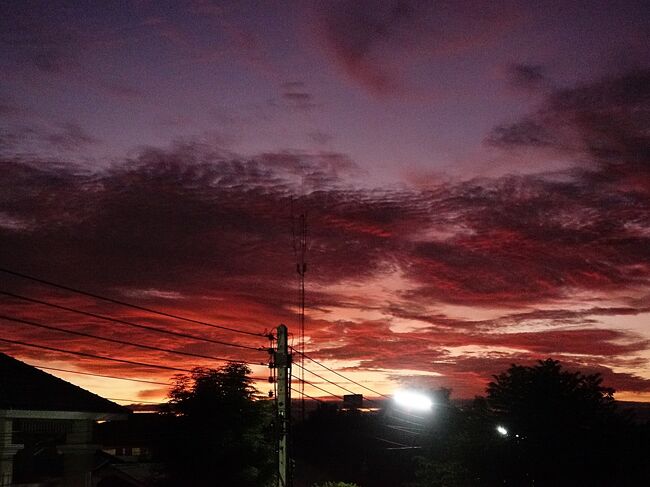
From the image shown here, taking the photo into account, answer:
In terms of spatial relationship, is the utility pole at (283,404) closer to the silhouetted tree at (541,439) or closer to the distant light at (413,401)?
the distant light at (413,401)

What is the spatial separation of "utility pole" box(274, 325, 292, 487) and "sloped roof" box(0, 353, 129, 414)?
17.0 ft

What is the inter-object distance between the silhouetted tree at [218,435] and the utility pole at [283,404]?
14.8 metres

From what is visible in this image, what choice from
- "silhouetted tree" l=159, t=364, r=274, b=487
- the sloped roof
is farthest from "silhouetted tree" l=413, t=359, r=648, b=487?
the sloped roof

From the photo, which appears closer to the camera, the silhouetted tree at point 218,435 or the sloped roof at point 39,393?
the sloped roof at point 39,393

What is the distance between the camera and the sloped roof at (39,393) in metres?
16.7

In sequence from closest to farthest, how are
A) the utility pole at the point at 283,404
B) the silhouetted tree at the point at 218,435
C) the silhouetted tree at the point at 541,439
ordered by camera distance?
1. the utility pole at the point at 283,404
2. the silhouetted tree at the point at 218,435
3. the silhouetted tree at the point at 541,439

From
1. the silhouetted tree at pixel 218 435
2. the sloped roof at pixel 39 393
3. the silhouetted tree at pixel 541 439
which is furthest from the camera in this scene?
the silhouetted tree at pixel 541 439

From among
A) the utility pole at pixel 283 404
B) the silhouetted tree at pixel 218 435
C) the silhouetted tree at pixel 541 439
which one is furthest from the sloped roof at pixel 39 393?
the silhouetted tree at pixel 541 439

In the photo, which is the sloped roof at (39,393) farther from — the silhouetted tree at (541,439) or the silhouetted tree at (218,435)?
the silhouetted tree at (541,439)

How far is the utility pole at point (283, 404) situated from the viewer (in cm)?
2273

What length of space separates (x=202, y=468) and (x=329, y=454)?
3305 cm

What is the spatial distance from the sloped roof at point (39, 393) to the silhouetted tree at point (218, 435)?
1911 centimetres

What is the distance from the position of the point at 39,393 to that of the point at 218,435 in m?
22.3

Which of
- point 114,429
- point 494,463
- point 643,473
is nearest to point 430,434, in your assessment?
point 494,463
